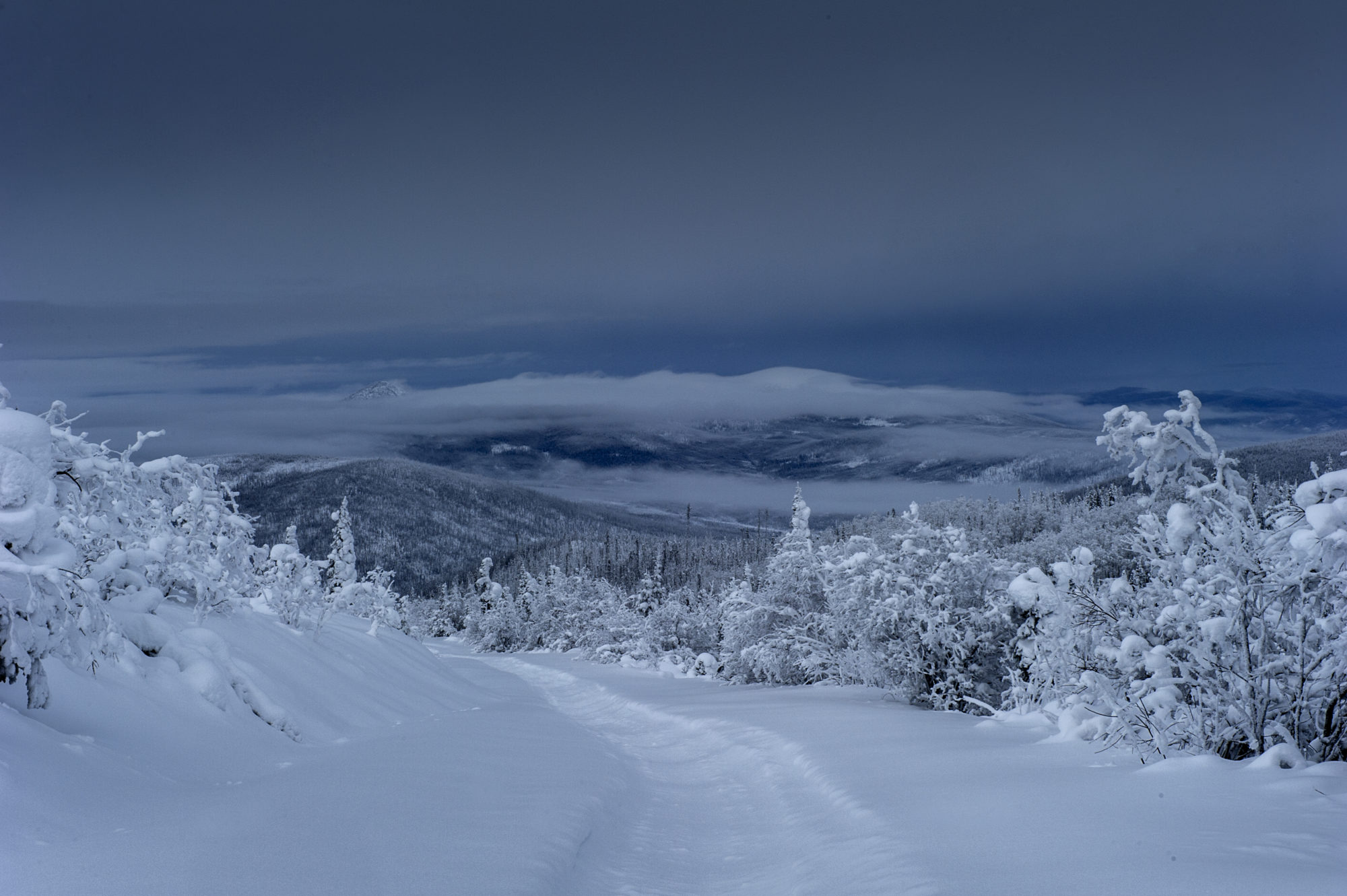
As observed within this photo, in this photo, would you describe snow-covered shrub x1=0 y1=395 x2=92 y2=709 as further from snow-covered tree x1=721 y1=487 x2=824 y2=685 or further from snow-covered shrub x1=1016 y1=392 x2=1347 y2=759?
snow-covered tree x1=721 y1=487 x2=824 y2=685

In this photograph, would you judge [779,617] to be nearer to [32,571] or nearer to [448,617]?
[32,571]

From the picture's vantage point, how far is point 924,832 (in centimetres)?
648

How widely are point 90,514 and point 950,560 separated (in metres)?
14.2

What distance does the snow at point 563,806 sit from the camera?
4.71 meters

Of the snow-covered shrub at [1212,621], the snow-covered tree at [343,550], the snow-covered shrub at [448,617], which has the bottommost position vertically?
the snow-covered shrub at [448,617]

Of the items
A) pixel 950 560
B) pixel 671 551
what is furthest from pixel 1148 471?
pixel 671 551

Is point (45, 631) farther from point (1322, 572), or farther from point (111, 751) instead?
point (1322, 572)

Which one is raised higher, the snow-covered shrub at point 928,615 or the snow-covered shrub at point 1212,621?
the snow-covered shrub at point 1212,621

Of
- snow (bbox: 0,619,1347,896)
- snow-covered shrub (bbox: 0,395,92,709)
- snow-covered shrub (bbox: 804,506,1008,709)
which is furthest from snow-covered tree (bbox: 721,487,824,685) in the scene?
snow-covered shrub (bbox: 0,395,92,709)

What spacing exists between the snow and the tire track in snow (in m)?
0.04

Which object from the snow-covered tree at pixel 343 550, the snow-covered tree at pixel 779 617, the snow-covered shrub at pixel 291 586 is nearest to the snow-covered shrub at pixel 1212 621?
the snow-covered shrub at pixel 291 586

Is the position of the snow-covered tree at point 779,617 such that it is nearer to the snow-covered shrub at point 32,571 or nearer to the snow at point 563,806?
the snow at point 563,806

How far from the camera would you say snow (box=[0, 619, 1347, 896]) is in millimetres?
4711

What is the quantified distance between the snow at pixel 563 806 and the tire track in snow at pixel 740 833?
4cm
